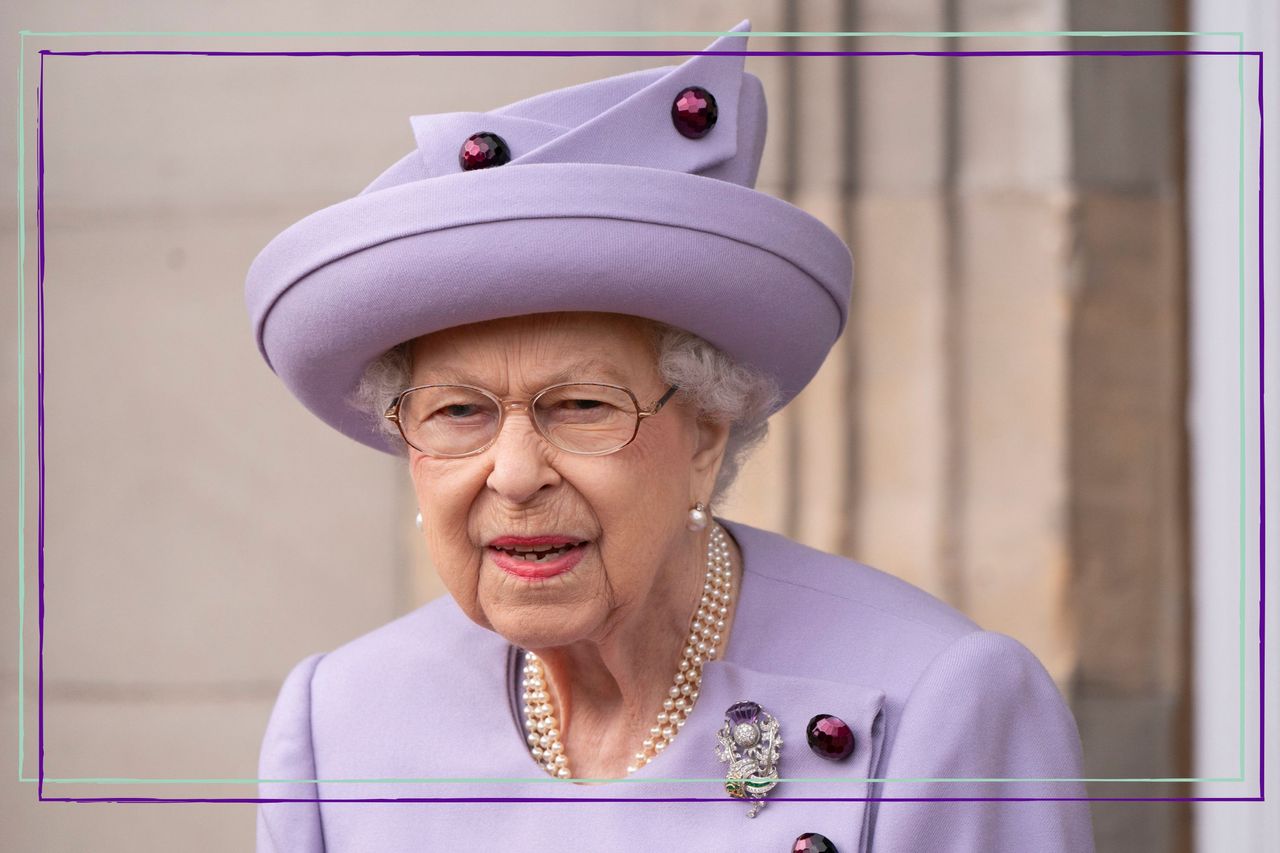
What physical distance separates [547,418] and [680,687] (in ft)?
1.47

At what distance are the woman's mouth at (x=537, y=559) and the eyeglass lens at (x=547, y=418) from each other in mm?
118

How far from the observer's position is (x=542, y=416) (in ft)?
5.35

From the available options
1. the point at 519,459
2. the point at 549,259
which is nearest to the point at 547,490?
the point at 519,459

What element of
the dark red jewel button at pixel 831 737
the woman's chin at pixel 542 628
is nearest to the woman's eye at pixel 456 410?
the woman's chin at pixel 542 628

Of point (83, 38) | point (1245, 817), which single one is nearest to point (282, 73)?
point (83, 38)

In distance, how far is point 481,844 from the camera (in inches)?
71.8

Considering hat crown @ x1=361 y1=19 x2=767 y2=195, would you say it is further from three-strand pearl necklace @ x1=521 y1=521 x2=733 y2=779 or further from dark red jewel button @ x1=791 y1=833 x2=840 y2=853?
dark red jewel button @ x1=791 y1=833 x2=840 y2=853

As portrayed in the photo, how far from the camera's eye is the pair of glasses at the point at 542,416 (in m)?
1.62

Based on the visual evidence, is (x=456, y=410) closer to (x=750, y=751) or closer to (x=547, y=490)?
(x=547, y=490)

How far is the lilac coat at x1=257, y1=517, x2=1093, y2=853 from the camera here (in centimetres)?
168

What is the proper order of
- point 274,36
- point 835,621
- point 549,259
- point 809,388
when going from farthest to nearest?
point 809,388 < point 274,36 < point 835,621 < point 549,259

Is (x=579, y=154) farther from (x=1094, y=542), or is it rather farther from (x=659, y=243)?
(x=1094, y=542)

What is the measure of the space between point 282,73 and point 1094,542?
1.82m

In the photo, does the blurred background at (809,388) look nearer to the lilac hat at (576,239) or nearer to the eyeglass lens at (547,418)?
the lilac hat at (576,239)
